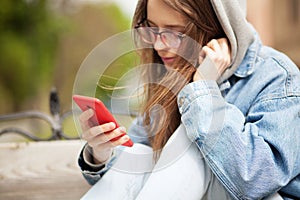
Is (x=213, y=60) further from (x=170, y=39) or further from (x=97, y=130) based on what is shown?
(x=97, y=130)

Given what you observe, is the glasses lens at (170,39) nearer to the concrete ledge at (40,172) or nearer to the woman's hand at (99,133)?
the woman's hand at (99,133)

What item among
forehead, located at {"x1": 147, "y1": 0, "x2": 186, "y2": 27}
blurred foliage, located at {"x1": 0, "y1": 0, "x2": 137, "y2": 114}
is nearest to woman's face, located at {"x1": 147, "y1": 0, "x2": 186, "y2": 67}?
forehead, located at {"x1": 147, "y1": 0, "x2": 186, "y2": 27}

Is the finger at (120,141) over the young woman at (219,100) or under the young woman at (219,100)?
under

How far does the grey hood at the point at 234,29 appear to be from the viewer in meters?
0.95

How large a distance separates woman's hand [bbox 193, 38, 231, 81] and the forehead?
0.07 meters

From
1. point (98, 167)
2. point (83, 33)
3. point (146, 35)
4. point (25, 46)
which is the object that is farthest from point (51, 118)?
point (25, 46)

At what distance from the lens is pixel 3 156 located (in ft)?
4.13

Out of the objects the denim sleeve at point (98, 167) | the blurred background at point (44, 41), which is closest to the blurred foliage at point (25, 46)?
the blurred background at point (44, 41)

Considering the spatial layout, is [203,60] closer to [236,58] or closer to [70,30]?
[236,58]

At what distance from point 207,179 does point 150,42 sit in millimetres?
279

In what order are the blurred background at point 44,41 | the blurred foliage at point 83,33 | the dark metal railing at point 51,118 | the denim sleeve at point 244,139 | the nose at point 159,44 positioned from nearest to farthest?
the denim sleeve at point 244,139, the nose at point 159,44, the dark metal railing at point 51,118, the blurred foliage at point 83,33, the blurred background at point 44,41

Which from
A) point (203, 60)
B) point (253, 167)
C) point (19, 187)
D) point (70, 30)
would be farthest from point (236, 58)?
point (70, 30)

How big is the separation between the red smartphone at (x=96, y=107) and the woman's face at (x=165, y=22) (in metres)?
0.16

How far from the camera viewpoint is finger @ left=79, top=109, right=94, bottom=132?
0.89m
